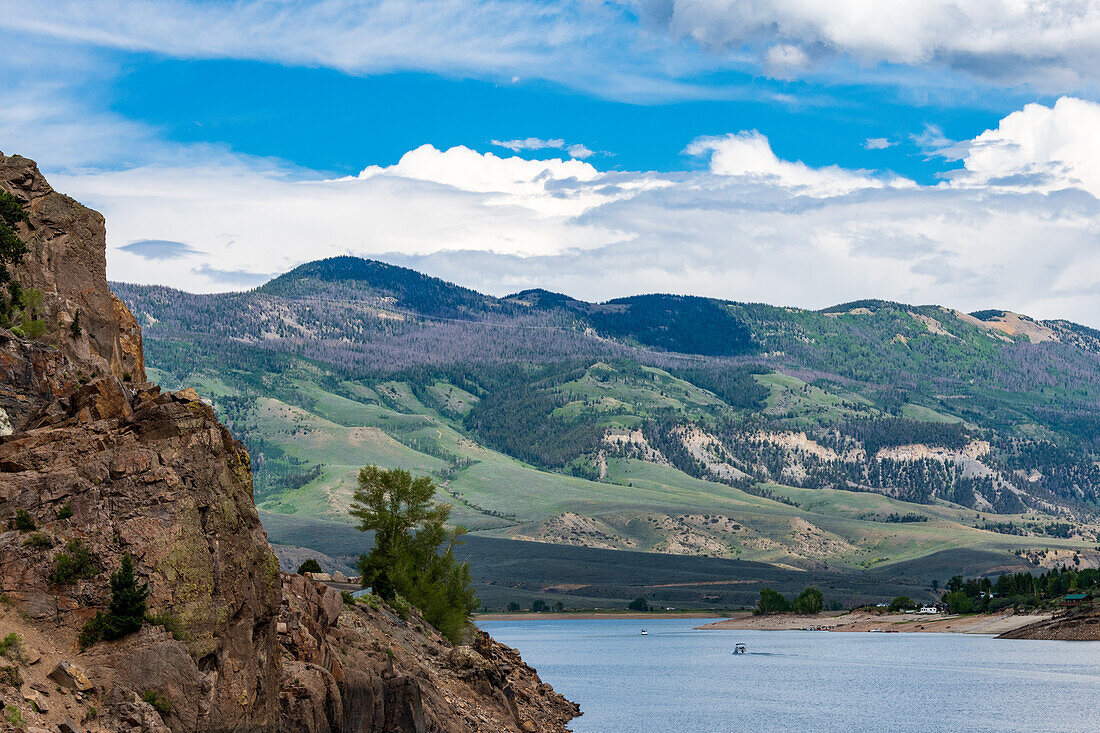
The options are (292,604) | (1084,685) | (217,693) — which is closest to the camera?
(217,693)

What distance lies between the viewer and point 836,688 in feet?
419

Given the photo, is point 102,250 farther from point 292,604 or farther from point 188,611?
point 188,611

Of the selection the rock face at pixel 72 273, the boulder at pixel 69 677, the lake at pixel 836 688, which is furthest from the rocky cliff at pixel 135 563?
the lake at pixel 836 688

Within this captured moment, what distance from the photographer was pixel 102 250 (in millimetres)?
51375

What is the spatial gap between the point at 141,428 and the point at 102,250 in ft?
65.3

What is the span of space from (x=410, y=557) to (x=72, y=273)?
4098 cm

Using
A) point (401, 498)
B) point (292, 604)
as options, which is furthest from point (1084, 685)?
point (292, 604)

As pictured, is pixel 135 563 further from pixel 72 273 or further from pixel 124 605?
pixel 72 273

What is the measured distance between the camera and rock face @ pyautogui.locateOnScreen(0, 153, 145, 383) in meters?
46.6

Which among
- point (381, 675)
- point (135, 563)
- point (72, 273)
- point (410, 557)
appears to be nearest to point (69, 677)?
point (135, 563)

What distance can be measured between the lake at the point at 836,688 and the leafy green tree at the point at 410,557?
14059 mm

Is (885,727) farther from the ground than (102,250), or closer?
closer

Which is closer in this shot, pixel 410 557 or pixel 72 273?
pixel 72 273

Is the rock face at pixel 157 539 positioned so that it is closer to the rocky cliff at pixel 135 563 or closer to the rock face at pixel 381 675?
the rocky cliff at pixel 135 563
